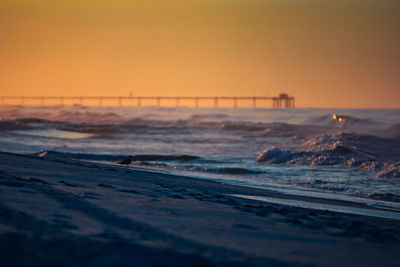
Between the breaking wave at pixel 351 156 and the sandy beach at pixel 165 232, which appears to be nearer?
the sandy beach at pixel 165 232

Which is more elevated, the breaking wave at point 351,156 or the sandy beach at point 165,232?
the sandy beach at point 165,232

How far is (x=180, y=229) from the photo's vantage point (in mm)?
2924

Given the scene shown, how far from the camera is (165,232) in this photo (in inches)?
110

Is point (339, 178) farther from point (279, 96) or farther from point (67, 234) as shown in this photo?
point (279, 96)

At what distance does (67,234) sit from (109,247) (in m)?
0.30

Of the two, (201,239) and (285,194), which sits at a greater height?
(201,239)

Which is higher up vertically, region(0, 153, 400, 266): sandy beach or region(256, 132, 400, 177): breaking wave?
region(0, 153, 400, 266): sandy beach

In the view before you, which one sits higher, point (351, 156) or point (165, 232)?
point (165, 232)

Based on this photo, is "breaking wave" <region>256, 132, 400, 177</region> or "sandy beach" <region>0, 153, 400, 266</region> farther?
"breaking wave" <region>256, 132, 400, 177</region>

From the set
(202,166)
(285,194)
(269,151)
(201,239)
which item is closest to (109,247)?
(201,239)

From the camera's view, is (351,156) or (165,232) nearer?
(165,232)

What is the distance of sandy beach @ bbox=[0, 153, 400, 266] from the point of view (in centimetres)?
230

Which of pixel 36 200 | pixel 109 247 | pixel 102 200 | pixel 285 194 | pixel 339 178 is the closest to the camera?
pixel 109 247

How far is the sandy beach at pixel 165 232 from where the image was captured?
2.30m
